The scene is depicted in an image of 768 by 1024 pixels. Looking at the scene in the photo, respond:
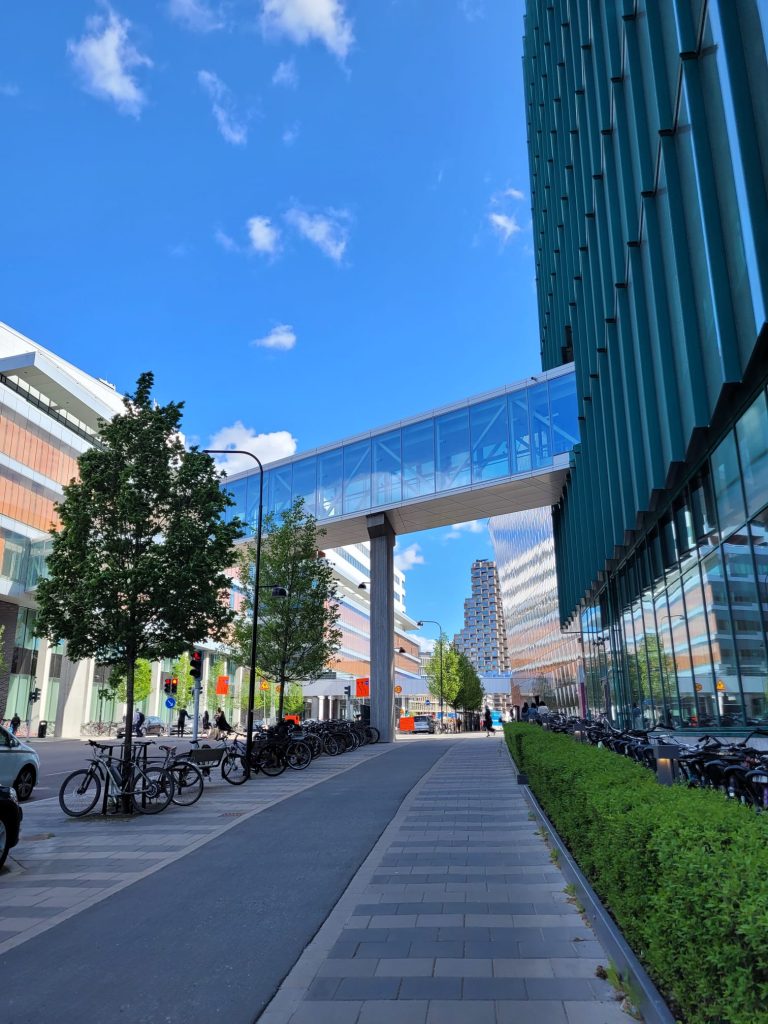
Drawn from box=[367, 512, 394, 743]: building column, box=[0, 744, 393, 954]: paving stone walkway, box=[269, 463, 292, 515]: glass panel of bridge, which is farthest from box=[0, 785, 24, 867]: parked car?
box=[269, 463, 292, 515]: glass panel of bridge

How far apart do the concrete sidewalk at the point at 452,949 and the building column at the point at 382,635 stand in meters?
26.1

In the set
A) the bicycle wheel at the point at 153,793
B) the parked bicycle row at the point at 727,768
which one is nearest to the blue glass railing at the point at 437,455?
the bicycle wheel at the point at 153,793

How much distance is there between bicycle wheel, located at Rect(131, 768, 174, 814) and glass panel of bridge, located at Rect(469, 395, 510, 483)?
19131 mm

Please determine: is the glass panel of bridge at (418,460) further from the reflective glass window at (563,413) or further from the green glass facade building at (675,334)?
the green glass facade building at (675,334)

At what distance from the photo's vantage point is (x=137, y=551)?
572 inches

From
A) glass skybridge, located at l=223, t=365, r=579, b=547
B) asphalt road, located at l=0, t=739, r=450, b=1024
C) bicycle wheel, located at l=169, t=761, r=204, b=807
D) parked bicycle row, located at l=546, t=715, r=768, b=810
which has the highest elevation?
glass skybridge, located at l=223, t=365, r=579, b=547

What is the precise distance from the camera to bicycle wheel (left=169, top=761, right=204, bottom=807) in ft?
46.8

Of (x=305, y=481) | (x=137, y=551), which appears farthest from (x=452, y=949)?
(x=305, y=481)

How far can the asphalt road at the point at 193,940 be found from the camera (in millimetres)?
4531

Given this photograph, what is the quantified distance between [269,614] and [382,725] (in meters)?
9.63

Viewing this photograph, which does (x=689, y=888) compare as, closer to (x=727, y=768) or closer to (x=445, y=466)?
(x=727, y=768)

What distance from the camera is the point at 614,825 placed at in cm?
481

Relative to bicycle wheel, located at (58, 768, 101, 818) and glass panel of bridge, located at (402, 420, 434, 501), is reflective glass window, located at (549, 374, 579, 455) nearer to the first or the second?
glass panel of bridge, located at (402, 420, 434, 501)

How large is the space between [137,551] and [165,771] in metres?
4.08
